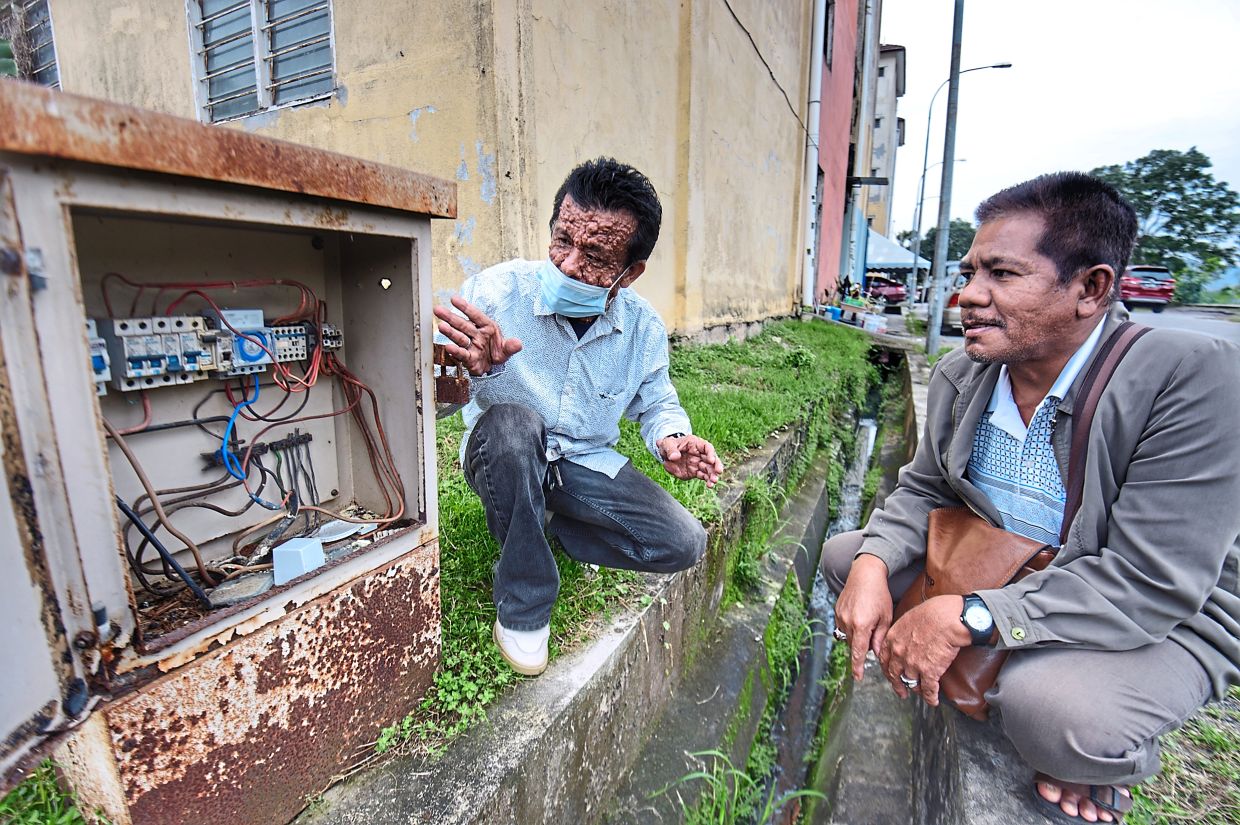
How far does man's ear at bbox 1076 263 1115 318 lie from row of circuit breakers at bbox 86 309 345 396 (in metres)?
1.82

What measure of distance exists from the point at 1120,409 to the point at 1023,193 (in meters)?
0.58

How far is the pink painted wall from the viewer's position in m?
13.0

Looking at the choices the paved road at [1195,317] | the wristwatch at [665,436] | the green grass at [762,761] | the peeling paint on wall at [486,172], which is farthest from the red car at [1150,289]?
the wristwatch at [665,436]

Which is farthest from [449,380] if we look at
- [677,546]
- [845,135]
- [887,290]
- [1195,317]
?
[887,290]

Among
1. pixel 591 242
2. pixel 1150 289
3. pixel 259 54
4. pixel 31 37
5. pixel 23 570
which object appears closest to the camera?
pixel 23 570

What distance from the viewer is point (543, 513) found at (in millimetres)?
1762

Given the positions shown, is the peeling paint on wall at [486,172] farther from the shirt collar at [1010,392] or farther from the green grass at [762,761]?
the shirt collar at [1010,392]

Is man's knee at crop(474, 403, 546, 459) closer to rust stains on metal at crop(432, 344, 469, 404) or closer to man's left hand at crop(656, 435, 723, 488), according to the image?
rust stains on metal at crop(432, 344, 469, 404)

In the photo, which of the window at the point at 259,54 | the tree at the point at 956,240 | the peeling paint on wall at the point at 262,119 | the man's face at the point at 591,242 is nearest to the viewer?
the man's face at the point at 591,242

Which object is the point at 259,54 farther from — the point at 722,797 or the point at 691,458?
the point at 722,797

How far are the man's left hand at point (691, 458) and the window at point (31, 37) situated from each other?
7.81m

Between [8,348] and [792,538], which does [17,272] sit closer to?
[8,348]

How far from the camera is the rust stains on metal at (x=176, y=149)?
0.73 meters

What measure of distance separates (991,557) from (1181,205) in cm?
3872
